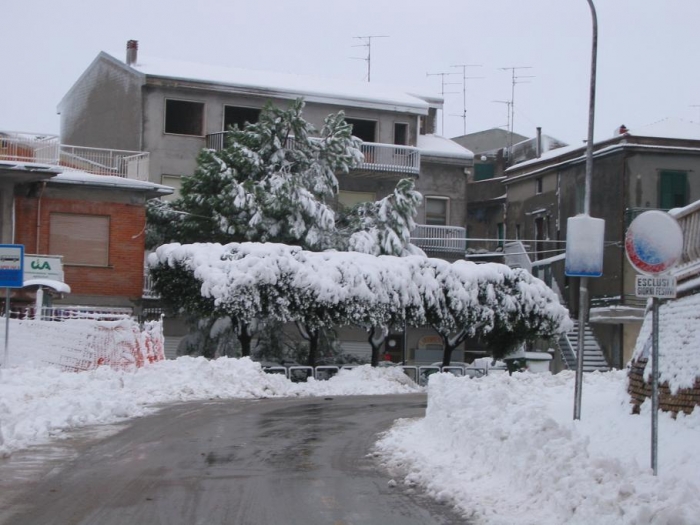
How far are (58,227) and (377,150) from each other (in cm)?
1416

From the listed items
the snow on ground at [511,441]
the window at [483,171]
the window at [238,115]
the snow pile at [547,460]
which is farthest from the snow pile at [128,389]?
the window at [483,171]

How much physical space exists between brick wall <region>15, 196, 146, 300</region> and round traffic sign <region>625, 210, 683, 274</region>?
27.7 meters

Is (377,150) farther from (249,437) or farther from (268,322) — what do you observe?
(249,437)

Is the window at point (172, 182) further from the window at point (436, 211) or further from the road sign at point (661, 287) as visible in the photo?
the road sign at point (661, 287)

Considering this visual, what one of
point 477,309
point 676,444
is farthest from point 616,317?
point 676,444

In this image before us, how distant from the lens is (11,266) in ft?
66.8

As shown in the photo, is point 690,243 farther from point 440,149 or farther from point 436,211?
point 440,149

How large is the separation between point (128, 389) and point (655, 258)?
14.2 m

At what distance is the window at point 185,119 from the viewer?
41.7 meters

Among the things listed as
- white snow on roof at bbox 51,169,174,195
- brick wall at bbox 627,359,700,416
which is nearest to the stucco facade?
white snow on roof at bbox 51,169,174,195

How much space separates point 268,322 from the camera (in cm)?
3453

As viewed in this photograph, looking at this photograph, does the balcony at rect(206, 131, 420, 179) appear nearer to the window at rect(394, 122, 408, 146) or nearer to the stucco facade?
the window at rect(394, 122, 408, 146)

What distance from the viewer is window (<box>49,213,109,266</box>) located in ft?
114

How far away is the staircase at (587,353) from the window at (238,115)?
15.3 meters
